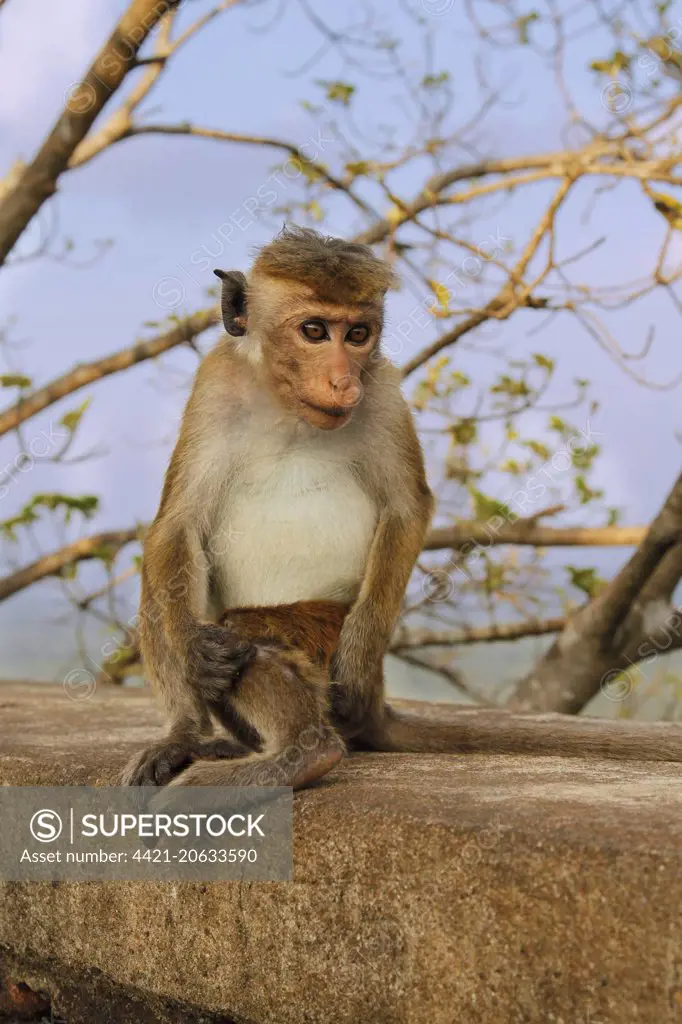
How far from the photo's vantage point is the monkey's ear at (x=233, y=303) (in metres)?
3.41

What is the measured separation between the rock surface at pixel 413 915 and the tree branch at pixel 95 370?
3935 millimetres

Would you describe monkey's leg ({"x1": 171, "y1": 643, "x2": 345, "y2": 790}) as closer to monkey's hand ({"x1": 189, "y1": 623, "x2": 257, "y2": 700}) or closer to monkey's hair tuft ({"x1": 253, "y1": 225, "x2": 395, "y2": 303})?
monkey's hand ({"x1": 189, "y1": 623, "x2": 257, "y2": 700})

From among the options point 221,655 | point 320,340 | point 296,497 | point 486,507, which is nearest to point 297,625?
point 221,655

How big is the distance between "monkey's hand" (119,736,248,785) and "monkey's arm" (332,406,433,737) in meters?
0.33

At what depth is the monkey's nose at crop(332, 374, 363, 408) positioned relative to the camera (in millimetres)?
3049

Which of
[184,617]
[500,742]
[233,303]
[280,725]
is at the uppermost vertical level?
[233,303]

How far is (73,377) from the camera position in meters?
7.12

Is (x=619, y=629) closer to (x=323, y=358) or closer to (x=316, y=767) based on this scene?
(x=323, y=358)

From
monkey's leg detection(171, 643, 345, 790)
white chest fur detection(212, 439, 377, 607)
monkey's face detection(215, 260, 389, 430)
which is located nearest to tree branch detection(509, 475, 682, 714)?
white chest fur detection(212, 439, 377, 607)

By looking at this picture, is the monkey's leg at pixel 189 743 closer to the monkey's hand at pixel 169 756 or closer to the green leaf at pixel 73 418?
the monkey's hand at pixel 169 756

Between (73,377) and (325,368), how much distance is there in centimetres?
434

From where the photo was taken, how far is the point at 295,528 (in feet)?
10.8

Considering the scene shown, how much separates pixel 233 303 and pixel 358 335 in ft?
1.46

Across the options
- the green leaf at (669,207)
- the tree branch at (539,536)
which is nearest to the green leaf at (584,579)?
the tree branch at (539,536)
